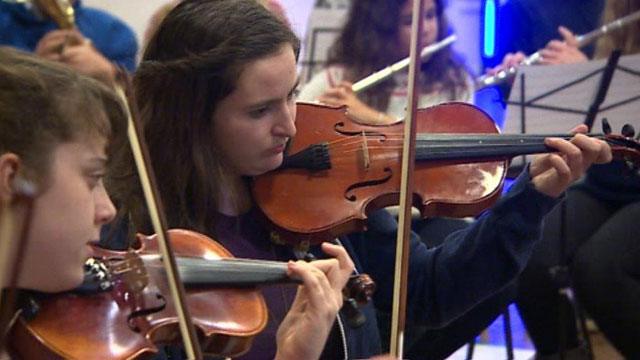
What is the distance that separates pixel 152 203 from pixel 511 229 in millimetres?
569

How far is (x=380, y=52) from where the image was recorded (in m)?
2.43

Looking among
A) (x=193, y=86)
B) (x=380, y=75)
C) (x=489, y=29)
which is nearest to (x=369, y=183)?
(x=193, y=86)

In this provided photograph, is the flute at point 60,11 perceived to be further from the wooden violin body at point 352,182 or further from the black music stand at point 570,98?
the black music stand at point 570,98

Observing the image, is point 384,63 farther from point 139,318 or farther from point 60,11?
point 139,318

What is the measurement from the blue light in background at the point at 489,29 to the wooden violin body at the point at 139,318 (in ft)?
6.18

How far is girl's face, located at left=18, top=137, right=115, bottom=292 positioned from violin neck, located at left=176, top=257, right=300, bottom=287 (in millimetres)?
138

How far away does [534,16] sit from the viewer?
8.32ft

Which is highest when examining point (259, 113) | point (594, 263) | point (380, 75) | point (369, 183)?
point (259, 113)

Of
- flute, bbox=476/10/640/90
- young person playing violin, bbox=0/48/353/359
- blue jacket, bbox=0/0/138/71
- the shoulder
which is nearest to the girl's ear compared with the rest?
young person playing violin, bbox=0/48/353/359

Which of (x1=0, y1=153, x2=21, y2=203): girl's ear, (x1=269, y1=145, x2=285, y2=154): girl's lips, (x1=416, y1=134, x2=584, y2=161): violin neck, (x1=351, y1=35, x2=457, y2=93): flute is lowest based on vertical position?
(x1=351, y1=35, x2=457, y2=93): flute

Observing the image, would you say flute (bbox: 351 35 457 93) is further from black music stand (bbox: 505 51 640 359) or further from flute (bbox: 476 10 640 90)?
black music stand (bbox: 505 51 640 359)

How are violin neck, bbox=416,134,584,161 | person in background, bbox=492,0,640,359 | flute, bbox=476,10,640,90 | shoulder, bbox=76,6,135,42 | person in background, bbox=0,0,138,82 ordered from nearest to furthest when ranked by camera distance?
violin neck, bbox=416,134,584,161 < person in background, bbox=0,0,138,82 < shoulder, bbox=76,6,135,42 < person in background, bbox=492,0,640,359 < flute, bbox=476,10,640,90

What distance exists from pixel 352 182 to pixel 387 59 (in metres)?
1.15

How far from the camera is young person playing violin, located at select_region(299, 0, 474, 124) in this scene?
7.63 feet
